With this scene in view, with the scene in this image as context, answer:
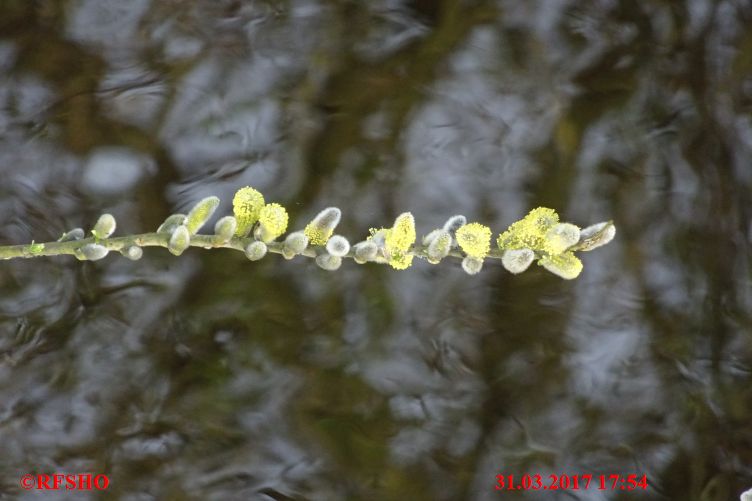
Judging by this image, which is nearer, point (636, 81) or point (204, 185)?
point (204, 185)

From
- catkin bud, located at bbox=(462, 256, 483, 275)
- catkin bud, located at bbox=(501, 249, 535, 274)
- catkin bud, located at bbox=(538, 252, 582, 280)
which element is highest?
catkin bud, located at bbox=(501, 249, 535, 274)

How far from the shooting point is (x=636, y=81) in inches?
44.2

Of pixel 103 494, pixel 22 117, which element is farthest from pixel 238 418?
pixel 22 117

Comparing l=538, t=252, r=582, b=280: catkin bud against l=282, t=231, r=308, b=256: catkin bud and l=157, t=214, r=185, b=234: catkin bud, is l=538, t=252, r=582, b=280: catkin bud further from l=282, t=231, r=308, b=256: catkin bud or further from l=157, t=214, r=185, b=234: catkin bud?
l=157, t=214, r=185, b=234: catkin bud

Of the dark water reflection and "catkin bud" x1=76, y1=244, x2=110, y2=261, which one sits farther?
the dark water reflection

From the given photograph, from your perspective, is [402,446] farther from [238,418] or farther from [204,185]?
[204,185]

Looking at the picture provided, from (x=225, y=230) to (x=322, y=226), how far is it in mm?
82

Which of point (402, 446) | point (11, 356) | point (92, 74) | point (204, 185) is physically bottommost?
point (402, 446)

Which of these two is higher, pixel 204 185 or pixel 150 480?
pixel 204 185

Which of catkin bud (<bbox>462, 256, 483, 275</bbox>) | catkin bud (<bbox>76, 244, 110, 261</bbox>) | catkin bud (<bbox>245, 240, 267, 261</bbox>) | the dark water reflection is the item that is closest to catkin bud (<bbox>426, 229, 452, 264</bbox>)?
catkin bud (<bbox>462, 256, 483, 275</bbox>)

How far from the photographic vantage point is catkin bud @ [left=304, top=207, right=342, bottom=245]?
0.61 m

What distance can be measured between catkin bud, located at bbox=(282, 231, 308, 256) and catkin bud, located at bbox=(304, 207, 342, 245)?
0.02m

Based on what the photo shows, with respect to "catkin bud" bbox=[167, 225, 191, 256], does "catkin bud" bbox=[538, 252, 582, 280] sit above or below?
below

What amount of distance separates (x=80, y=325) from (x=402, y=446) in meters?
0.48
